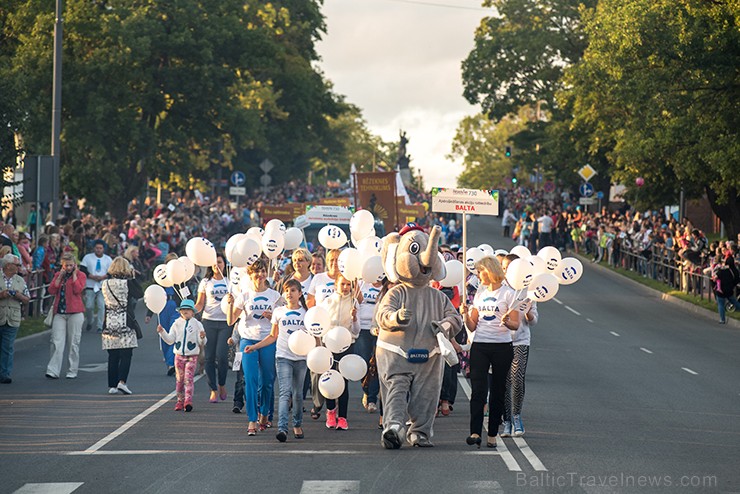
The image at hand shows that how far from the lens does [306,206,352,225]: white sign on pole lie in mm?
31219

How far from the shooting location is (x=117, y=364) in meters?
17.3

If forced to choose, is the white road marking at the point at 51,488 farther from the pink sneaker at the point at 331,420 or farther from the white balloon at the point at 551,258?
the white balloon at the point at 551,258

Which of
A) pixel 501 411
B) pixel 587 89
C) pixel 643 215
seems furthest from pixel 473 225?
pixel 501 411

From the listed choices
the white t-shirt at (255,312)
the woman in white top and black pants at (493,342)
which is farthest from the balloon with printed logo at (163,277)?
the woman in white top and black pants at (493,342)

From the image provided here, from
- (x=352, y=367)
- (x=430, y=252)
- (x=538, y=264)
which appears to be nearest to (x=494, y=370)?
(x=430, y=252)

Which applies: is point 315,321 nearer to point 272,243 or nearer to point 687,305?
point 272,243

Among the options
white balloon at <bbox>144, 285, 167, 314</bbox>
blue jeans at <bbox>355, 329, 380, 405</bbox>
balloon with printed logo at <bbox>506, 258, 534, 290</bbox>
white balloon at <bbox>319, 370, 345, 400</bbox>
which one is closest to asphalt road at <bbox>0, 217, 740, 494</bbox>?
white balloon at <bbox>319, 370, 345, 400</bbox>

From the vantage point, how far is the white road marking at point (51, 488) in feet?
35.0

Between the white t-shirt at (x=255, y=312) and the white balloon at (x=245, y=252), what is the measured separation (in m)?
1.07

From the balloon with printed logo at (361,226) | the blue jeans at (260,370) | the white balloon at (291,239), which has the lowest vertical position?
the blue jeans at (260,370)

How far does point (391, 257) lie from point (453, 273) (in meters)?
2.94

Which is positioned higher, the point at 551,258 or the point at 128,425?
the point at 551,258

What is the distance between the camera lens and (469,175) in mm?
152500

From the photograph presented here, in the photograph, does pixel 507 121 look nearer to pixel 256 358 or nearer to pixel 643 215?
pixel 643 215
